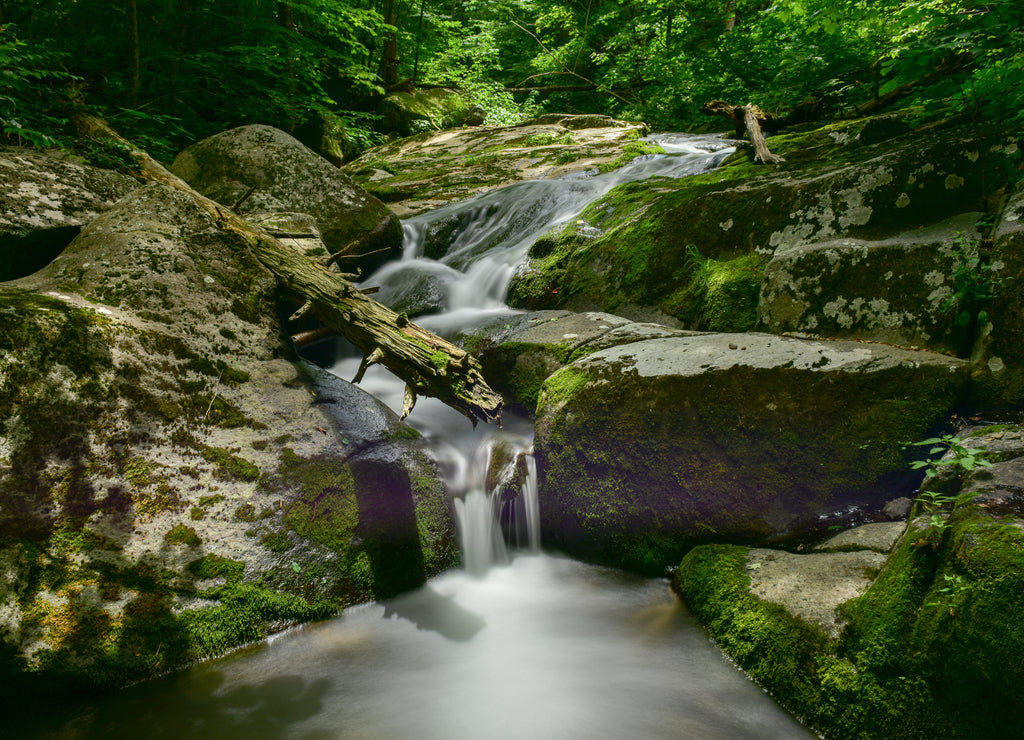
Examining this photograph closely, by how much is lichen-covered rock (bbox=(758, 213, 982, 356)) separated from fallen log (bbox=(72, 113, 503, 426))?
2454 millimetres

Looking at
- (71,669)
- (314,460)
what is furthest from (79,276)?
(71,669)

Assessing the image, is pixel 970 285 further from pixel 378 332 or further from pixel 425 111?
pixel 425 111

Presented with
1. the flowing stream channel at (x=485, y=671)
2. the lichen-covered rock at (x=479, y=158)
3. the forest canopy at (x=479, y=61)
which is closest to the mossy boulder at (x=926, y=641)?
the flowing stream channel at (x=485, y=671)

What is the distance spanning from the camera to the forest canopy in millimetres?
4141

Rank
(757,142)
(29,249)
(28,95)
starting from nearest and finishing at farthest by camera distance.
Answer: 1. (29,249)
2. (28,95)
3. (757,142)

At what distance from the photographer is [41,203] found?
4.80 meters

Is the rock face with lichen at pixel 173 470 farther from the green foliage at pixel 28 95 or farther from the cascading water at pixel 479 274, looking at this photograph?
the green foliage at pixel 28 95

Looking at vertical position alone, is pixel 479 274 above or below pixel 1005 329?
above

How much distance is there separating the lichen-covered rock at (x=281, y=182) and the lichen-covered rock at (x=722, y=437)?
506cm

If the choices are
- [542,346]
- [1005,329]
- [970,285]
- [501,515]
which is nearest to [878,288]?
[970,285]

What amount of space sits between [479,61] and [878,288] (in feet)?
70.8

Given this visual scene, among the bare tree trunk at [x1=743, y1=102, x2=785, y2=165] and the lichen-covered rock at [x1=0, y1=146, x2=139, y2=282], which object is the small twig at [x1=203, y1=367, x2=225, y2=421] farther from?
the bare tree trunk at [x1=743, y1=102, x2=785, y2=165]

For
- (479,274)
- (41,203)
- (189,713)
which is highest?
(41,203)

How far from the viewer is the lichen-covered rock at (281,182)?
745 centimetres
